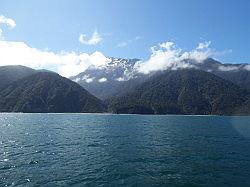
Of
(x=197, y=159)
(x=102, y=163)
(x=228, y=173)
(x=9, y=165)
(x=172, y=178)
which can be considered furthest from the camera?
(x=197, y=159)

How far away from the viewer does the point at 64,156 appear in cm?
7156

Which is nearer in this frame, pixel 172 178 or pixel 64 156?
pixel 172 178

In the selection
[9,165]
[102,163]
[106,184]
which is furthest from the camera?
[102,163]

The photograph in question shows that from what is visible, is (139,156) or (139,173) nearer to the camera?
(139,173)

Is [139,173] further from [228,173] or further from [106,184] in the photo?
[228,173]

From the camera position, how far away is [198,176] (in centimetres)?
5388

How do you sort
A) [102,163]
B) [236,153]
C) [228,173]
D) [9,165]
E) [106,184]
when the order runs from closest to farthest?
[106,184], [228,173], [9,165], [102,163], [236,153]

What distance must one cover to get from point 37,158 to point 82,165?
12154 mm

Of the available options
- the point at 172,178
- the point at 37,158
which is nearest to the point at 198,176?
the point at 172,178

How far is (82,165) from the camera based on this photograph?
61344 mm

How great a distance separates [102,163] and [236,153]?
3484 centimetres

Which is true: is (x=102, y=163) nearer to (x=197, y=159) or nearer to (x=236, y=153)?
→ (x=197, y=159)

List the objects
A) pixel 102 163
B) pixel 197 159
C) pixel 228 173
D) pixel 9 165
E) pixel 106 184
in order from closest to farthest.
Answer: pixel 106 184 → pixel 228 173 → pixel 9 165 → pixel 102 163 → pixel 197 159

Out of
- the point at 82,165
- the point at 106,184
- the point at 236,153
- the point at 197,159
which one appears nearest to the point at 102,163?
the point at 82,165
